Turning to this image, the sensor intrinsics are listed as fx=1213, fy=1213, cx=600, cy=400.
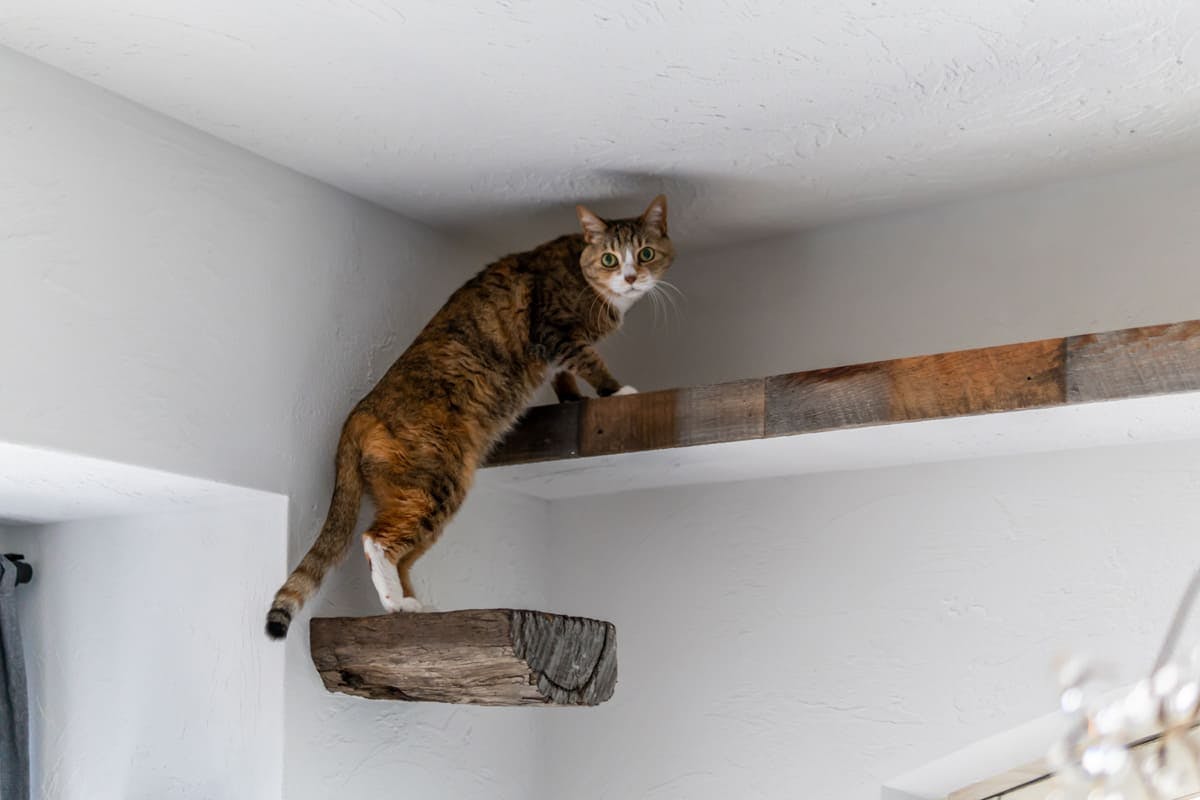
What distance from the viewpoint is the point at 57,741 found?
2.13 m

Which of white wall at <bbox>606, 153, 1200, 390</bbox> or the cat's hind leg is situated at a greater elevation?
white wall at <bbox>606, 153, 1200, 390</bbox>

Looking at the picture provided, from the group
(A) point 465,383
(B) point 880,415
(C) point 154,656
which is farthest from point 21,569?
(B) point 880,415

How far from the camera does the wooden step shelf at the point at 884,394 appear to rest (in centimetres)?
164

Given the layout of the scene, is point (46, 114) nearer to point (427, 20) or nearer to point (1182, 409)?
point (427, 20)

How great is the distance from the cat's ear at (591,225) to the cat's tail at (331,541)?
0.53m

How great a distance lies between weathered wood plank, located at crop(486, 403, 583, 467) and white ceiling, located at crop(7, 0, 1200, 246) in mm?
385

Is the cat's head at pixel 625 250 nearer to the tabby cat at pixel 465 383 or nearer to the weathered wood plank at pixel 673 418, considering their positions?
the tabby cat at pixel 465 383

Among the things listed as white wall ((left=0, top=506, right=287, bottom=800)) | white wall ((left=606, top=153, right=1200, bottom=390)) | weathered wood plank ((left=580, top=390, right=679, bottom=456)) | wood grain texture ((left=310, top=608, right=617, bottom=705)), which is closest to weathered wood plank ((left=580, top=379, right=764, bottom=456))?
weathered wood plank ((left=580, top=390, right=679, bottom=456))

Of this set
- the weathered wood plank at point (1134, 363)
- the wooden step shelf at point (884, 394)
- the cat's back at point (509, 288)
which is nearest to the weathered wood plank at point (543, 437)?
the wooden step shelf at point (884, 394)

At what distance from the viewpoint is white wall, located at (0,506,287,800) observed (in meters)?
1.95

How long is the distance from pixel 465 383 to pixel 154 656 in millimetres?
697

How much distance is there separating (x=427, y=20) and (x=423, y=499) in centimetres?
75

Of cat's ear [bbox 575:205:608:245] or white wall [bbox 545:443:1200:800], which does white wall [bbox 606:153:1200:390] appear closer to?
white wall [bbox 545:443:1200:800]

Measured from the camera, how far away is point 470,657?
1802mm
